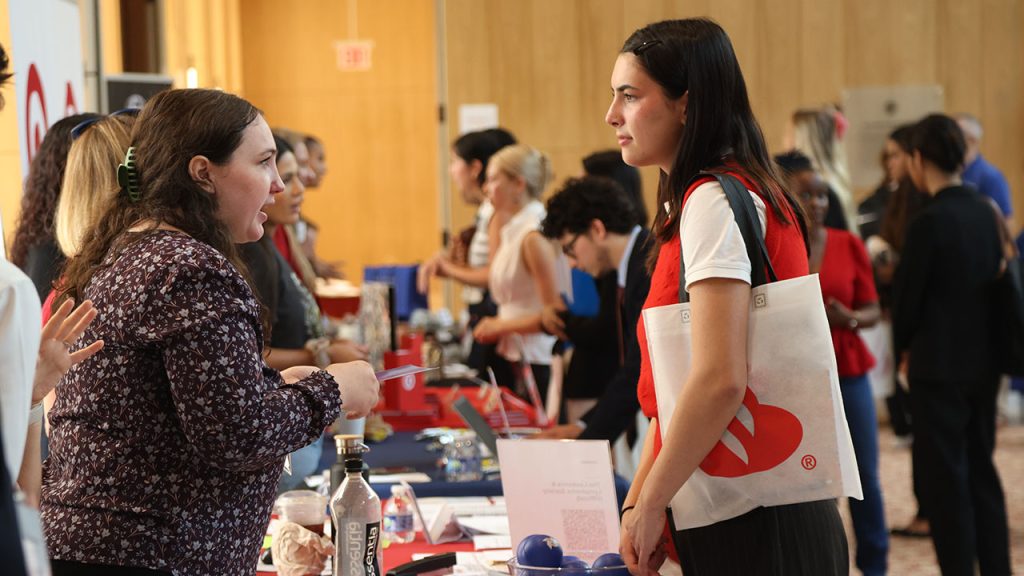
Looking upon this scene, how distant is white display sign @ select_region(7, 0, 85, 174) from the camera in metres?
3.27

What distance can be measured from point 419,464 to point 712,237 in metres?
1.67

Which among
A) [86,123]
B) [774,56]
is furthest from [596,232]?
[774,56]

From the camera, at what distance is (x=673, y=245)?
5.75ft

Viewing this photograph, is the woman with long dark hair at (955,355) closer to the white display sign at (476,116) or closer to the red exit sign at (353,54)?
the white display sign at (476,116)

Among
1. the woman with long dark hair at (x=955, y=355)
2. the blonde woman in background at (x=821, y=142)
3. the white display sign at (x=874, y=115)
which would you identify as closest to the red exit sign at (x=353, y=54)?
the white display sign at (x=874, y=115)

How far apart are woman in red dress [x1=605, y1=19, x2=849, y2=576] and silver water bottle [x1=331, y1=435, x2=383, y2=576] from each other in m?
0.38

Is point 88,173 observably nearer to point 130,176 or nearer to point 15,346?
point 130,176

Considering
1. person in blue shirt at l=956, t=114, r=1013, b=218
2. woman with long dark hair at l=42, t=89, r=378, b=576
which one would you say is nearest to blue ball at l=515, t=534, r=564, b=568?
woman with long dark hair at l=42, t=89, r=378, b=576

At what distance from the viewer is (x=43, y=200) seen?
2754 mm

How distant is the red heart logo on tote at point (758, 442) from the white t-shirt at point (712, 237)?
6.8 inches

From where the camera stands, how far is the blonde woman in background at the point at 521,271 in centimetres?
436

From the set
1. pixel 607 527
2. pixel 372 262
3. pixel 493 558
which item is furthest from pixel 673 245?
pixel 372 262

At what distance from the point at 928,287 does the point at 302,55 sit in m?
8.20

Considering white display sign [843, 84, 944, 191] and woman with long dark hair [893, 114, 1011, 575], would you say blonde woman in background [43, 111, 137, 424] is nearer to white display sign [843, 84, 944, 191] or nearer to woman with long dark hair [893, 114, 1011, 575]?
woman with long dark hair [893, 114, 1011, 575]
